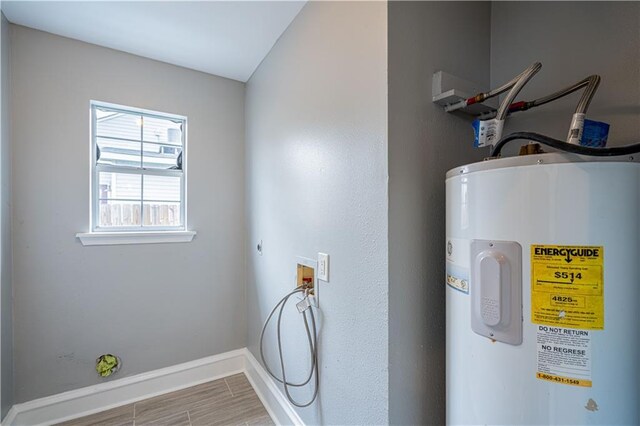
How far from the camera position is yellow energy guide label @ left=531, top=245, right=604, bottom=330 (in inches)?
26.1

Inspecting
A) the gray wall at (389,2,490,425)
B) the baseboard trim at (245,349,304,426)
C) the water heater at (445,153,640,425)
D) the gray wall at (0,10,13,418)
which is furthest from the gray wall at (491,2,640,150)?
the gray wall at (0,10,13,418)

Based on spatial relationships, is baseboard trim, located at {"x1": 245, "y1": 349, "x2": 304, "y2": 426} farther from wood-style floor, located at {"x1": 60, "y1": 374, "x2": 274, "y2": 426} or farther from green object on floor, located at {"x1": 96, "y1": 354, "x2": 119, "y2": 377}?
green object on floor, located at {"x1": 96, "y1": 354, "x2": 119, "y2": 377}

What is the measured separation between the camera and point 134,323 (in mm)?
1977

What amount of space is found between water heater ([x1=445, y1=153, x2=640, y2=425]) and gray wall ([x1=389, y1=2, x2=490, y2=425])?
0.93 ft

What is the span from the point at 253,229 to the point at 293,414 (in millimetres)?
1248

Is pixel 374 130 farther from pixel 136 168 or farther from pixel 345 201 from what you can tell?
pixel 136 168

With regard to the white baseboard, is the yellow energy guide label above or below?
above

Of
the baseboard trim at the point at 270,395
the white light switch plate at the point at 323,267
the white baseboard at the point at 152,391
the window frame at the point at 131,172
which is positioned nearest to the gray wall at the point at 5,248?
the white baseboard at the point at 152,391

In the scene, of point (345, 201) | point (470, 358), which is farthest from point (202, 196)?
point (470, 358)

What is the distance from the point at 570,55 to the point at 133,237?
257 centimetres

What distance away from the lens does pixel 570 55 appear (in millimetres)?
1068

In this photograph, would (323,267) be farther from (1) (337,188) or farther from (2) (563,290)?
(2) (563,290)

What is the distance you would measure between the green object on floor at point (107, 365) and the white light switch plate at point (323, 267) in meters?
1.67

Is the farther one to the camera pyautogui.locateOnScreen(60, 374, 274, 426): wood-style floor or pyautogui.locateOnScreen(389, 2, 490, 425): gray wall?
pyautogui.locateOnScreen(60, 374, 274, 426): wood-style floor
